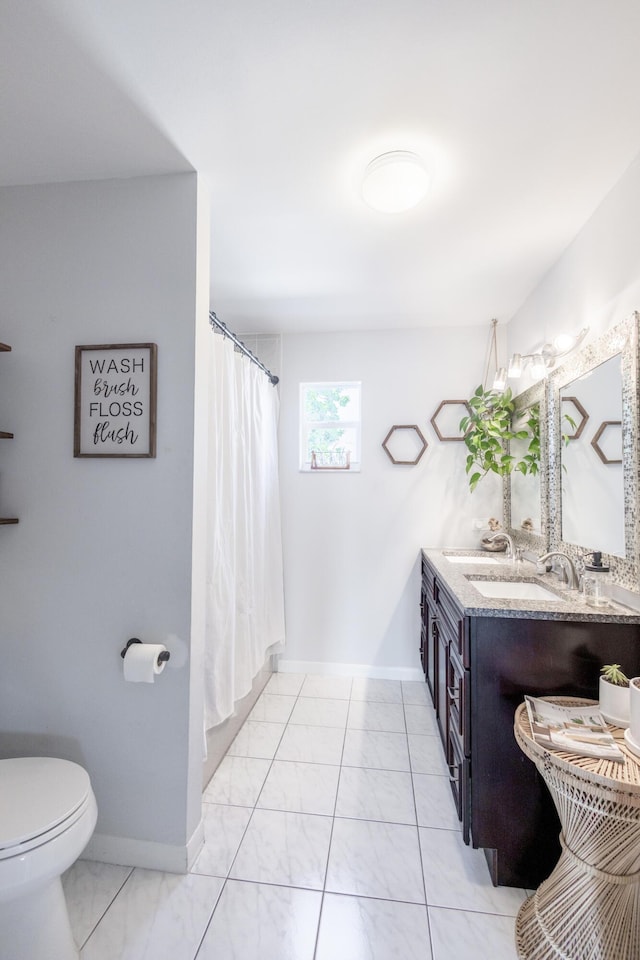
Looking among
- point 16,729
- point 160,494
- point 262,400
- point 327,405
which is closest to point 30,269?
point 160,494

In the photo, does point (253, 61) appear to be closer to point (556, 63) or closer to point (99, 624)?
point (556, 63)

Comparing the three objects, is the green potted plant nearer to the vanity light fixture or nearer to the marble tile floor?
the vanity light fixture

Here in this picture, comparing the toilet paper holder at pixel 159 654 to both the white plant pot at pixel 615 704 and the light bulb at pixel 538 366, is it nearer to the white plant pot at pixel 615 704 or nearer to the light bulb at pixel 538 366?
the white plant pot at pixel 615 704

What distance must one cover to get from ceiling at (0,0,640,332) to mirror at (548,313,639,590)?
596mm

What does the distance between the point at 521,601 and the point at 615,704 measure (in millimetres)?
394

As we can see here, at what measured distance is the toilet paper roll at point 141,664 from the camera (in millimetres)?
1445

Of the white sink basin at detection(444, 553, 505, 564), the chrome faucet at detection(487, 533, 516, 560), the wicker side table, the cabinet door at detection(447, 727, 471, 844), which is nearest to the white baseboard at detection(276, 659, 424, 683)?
the white sink basin at detection(444, 553, 505, 564)

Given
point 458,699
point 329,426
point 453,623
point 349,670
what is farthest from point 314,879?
point 329,426

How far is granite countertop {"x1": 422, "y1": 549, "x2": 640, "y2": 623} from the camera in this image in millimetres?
1453

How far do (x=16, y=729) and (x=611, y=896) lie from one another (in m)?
1.90

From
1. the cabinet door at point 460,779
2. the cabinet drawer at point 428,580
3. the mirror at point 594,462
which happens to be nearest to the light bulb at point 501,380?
the mirror at point 594,462

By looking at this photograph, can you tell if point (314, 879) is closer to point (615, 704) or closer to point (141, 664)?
point (141, 664)

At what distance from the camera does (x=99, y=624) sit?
158 centimetres

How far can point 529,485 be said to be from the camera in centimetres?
251
